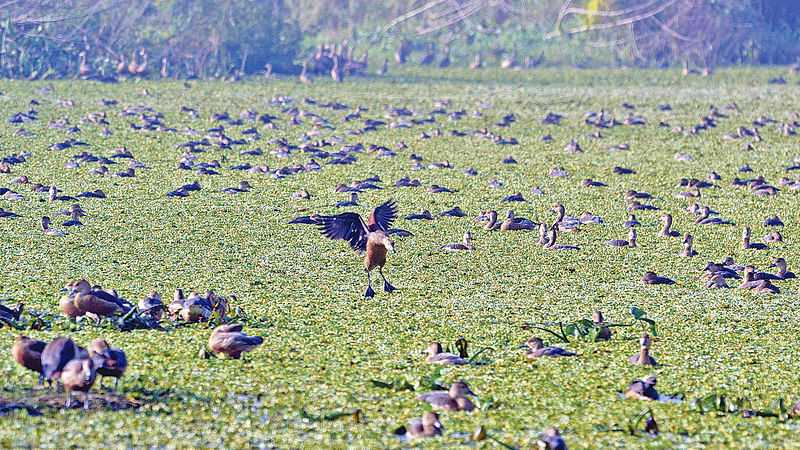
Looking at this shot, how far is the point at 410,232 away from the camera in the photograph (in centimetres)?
830

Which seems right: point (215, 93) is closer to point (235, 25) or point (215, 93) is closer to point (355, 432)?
point (235, 25)

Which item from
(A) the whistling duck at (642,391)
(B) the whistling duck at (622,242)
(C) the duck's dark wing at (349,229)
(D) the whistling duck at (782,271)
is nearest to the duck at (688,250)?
(B) the whistling duck at (622,242)

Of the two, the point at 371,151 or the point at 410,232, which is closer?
the point at 410,232

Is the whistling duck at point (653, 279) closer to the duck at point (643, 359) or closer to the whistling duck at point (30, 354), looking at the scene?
the duck at point (643, 359)

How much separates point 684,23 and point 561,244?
15031 millimetres

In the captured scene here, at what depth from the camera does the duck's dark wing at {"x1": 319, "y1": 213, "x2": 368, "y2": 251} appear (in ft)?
21.5

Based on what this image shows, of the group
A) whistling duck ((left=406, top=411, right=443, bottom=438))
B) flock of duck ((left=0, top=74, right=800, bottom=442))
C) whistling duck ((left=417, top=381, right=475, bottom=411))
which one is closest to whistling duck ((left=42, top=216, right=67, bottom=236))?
flock of duck ((left=0, top=74, right=800, bottom=442))

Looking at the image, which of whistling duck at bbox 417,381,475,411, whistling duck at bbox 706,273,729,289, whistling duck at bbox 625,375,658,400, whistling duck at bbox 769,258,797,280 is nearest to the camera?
whistling duck at bbox 417,381,475,411

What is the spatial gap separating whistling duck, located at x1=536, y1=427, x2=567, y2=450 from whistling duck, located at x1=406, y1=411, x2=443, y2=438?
0.40m

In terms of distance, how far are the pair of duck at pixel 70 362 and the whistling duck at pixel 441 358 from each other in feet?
4.83

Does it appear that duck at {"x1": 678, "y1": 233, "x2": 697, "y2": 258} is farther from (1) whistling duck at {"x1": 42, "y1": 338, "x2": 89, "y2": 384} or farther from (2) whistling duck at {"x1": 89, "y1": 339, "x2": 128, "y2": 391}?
(1) whistling duck at {"x1": 42, "y1": 338, "x2": 89, "y2": 384}

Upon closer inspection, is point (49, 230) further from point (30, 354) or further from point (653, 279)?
point (653, 279)

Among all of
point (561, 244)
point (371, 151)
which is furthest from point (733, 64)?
point (561, 244)

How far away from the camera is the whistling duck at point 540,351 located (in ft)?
17.5
